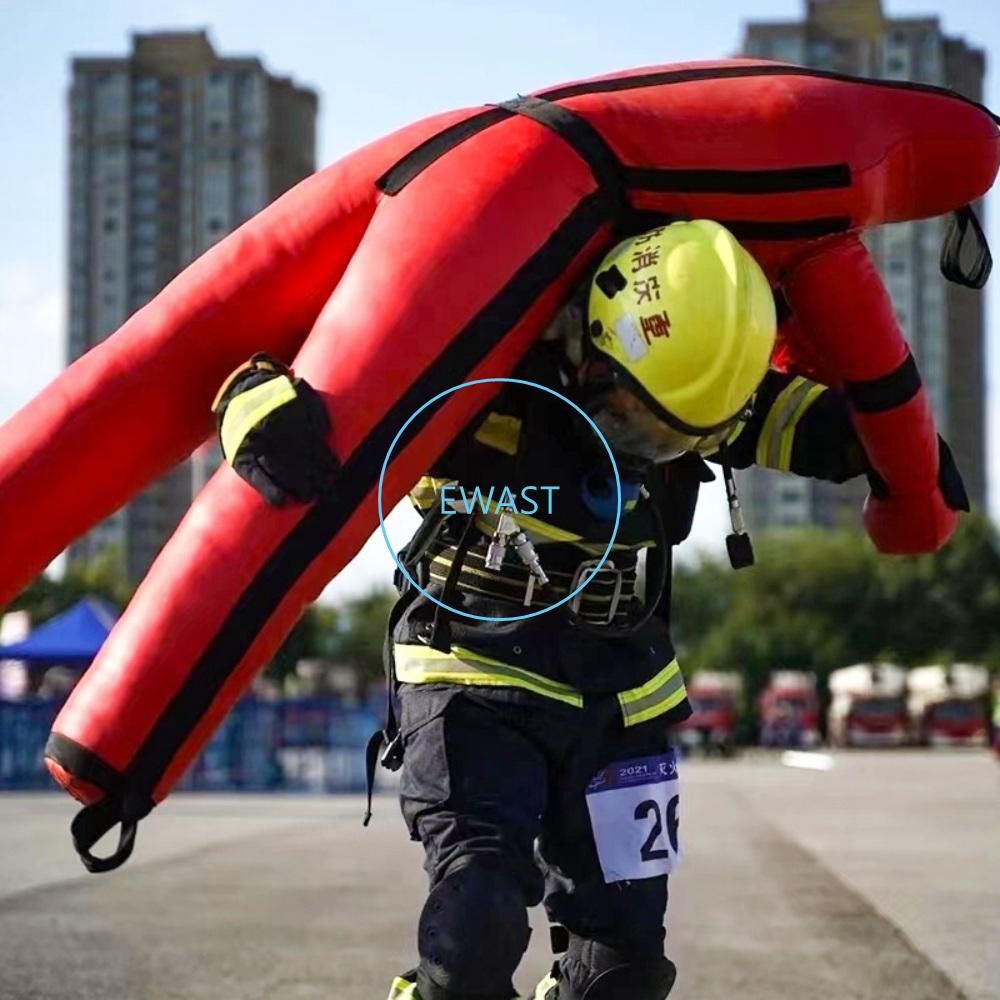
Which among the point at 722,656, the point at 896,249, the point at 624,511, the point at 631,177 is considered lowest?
the point at 722,656

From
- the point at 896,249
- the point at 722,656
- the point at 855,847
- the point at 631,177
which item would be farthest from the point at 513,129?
the point at 896,249

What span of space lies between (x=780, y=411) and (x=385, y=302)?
112cm

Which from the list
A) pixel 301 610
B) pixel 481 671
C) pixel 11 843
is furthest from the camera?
pixel 11 843

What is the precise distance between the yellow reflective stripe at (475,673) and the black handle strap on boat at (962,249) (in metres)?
1.24

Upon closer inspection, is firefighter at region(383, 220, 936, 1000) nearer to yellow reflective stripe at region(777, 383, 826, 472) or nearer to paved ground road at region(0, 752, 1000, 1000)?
yellow reflective stripe at region(777, 383, 826, 472)

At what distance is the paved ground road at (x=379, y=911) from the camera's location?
6.20 m

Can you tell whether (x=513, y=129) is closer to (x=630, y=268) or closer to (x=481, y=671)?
(x=630, y=268)

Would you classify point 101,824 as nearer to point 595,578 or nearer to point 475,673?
point 475,673

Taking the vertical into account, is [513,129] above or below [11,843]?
above

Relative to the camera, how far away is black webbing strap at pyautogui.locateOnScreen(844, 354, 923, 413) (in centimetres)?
382

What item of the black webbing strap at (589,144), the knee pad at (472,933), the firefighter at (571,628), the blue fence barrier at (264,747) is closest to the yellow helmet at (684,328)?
the firefighter at (571,628)

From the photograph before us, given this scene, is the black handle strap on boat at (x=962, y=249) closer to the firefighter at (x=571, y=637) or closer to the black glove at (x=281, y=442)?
the firefighter at (x=571, y=637)

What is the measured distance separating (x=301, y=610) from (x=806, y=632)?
6893cm

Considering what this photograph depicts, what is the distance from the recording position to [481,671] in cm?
349
